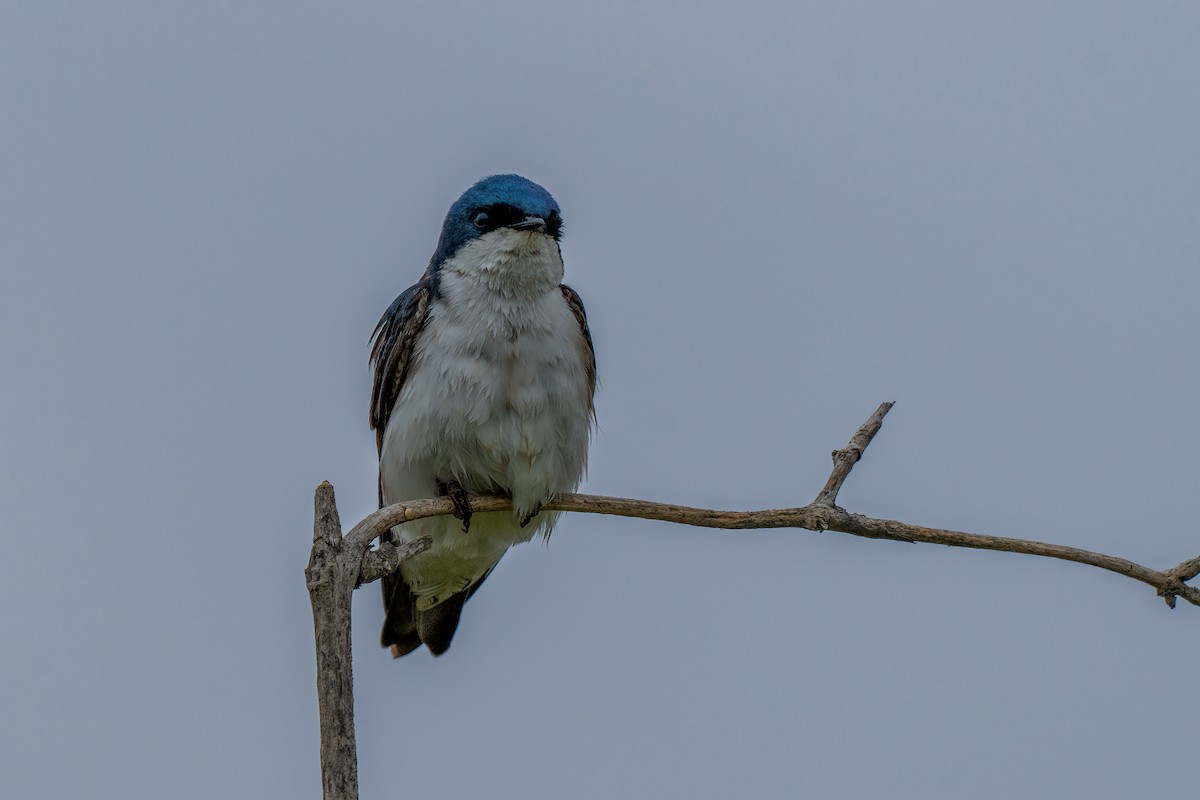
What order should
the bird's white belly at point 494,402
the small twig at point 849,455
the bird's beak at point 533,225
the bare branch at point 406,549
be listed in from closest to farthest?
1. the bare branch at point 406,549
2. the small twig at point 849,455
3. the bird's white belly at point 494,402
4. the bird's beak at point 533,225

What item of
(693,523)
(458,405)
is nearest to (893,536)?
(693,523)

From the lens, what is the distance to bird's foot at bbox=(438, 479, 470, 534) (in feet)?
21.4

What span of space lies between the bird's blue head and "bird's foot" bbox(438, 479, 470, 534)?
1.12 metres

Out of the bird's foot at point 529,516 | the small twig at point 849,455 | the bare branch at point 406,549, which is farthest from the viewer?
the bird's foot at point 529,516

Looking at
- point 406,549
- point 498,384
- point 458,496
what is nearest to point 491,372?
point 498,384

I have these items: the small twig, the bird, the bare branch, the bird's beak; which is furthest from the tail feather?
the small twig

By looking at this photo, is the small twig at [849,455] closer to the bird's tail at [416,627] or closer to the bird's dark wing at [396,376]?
the bird's dark wing at [396,376]

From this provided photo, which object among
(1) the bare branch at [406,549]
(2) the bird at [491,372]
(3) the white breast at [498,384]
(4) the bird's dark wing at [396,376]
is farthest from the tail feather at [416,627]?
(1) the bare branch at [406,549]

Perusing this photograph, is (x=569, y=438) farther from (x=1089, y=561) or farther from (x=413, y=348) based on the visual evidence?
(x=1089, y=561)

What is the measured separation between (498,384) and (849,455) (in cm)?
183

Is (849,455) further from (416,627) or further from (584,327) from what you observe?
(416,627)

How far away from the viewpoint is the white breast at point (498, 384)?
252 inches

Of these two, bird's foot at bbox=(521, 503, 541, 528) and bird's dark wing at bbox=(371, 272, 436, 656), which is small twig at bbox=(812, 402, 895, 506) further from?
bird's dark wing at bbox=(371, 272, 436, 656)

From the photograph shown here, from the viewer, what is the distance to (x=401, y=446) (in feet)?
21.9
